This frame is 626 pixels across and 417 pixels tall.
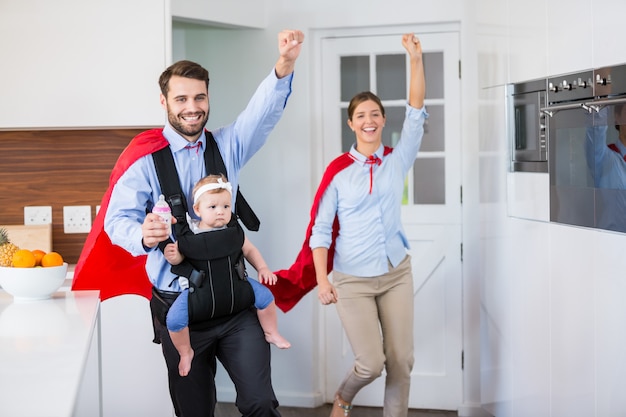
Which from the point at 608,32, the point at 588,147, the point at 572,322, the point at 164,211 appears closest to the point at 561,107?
the point at 588,147

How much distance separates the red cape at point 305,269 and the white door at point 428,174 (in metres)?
0.72

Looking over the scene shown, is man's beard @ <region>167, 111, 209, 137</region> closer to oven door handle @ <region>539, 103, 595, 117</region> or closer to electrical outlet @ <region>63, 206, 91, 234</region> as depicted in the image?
oven door handle @ <region>539, 103, 595, 117</region>

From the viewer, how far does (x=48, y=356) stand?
1.82 meters

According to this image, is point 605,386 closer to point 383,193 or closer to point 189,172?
point 383,193

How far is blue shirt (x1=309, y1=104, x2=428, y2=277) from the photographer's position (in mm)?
3799

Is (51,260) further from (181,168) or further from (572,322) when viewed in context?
(572,322)

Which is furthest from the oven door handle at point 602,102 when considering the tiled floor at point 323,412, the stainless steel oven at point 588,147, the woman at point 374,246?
the tiled floor at point 323,412

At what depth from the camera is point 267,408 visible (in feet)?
9.18

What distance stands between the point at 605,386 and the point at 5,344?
199cm

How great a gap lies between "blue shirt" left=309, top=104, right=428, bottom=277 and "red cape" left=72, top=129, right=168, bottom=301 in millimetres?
929

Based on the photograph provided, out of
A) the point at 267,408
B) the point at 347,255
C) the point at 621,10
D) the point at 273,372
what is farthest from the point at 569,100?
the point at 273,372

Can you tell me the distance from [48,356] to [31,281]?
819 mm

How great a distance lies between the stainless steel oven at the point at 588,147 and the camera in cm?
282

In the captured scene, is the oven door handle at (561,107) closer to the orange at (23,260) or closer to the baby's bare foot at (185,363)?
the baby's bare foot at (185,363)
